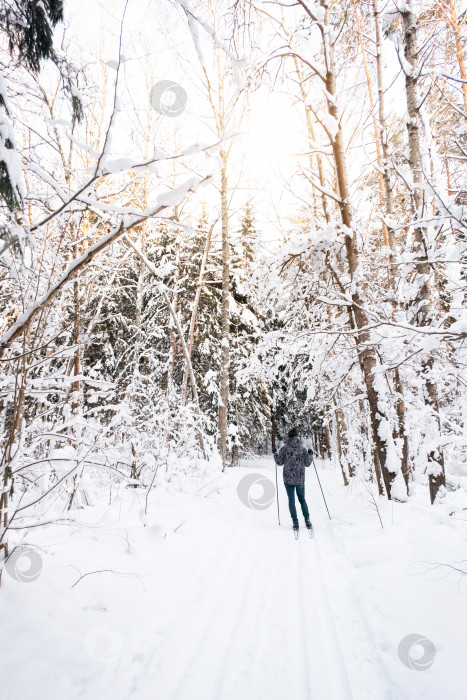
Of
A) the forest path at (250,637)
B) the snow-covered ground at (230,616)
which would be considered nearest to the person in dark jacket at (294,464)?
the snow-covered ground at (230,616)

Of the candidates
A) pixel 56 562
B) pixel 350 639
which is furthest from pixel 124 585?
pixel 350 639

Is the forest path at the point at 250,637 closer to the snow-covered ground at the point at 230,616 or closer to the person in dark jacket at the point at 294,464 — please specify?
the snow-covered ground at the point at 230,616

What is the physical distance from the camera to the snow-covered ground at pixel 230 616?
210cm

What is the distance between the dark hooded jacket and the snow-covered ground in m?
1.59

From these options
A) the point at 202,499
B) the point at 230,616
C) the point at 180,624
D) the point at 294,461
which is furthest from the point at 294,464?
the point at 180,624

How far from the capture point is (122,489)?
6.27m

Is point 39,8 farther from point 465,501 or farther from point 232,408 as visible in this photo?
point 232,408

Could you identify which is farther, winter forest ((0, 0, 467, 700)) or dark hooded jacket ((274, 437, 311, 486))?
dark hooded jacket ((274, 437, 311, 486))

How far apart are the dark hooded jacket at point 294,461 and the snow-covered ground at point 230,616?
5.22 ft

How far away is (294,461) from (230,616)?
143 inches

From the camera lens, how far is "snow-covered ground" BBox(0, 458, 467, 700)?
2100 millimetres

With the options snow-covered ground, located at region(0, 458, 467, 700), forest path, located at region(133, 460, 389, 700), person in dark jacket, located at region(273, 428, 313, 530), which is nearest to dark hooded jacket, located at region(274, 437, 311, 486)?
person in dark jacket, located at region(273, 428, 313, 530)

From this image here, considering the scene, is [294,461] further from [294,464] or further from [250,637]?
[250,637]

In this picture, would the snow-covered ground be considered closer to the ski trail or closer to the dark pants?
the ski trail
